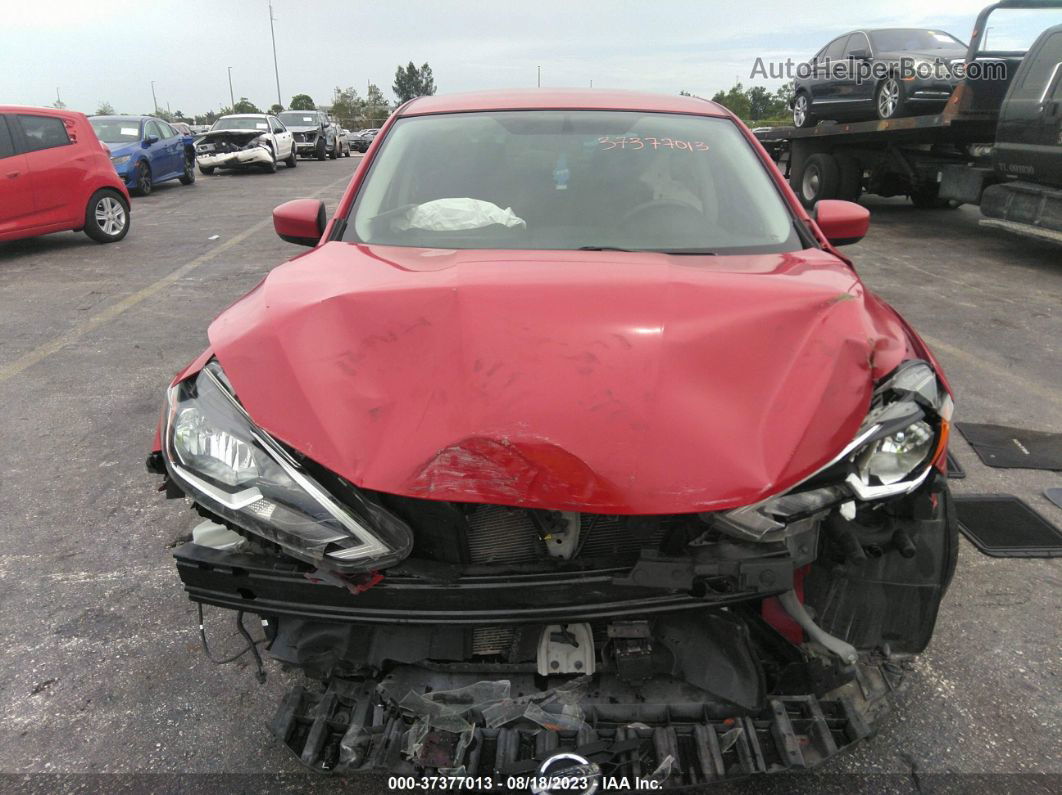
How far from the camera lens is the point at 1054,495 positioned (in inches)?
141

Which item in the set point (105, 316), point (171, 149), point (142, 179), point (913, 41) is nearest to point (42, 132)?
point (105, 316)

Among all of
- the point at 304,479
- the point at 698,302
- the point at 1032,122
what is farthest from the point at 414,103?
the point at 1032,122

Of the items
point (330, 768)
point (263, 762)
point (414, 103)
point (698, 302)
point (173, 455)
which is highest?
point (414, 103)

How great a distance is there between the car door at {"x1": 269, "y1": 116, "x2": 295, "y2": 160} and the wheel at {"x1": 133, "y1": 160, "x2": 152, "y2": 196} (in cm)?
642

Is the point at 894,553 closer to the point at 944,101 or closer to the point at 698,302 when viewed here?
the point at 698,302

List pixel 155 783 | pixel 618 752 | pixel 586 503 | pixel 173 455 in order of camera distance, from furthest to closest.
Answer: pixel 155 783 → pixel 173 455 → pixel 618 752 → pixel 586 503

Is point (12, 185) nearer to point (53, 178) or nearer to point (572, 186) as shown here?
point (53, 178)

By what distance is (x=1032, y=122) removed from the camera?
8.30 meters

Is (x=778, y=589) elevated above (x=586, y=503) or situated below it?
below

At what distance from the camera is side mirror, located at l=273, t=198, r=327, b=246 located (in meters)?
3.24

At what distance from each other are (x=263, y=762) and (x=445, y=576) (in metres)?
0.93

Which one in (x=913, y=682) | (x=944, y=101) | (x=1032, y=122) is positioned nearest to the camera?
(x=913, y=682)

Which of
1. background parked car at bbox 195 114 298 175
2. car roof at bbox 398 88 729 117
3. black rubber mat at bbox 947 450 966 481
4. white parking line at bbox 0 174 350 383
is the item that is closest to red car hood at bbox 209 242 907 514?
car roof at bbox 398 88 729 117

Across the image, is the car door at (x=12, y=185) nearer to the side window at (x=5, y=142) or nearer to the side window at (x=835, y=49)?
the side window at (x=5, y=142)
